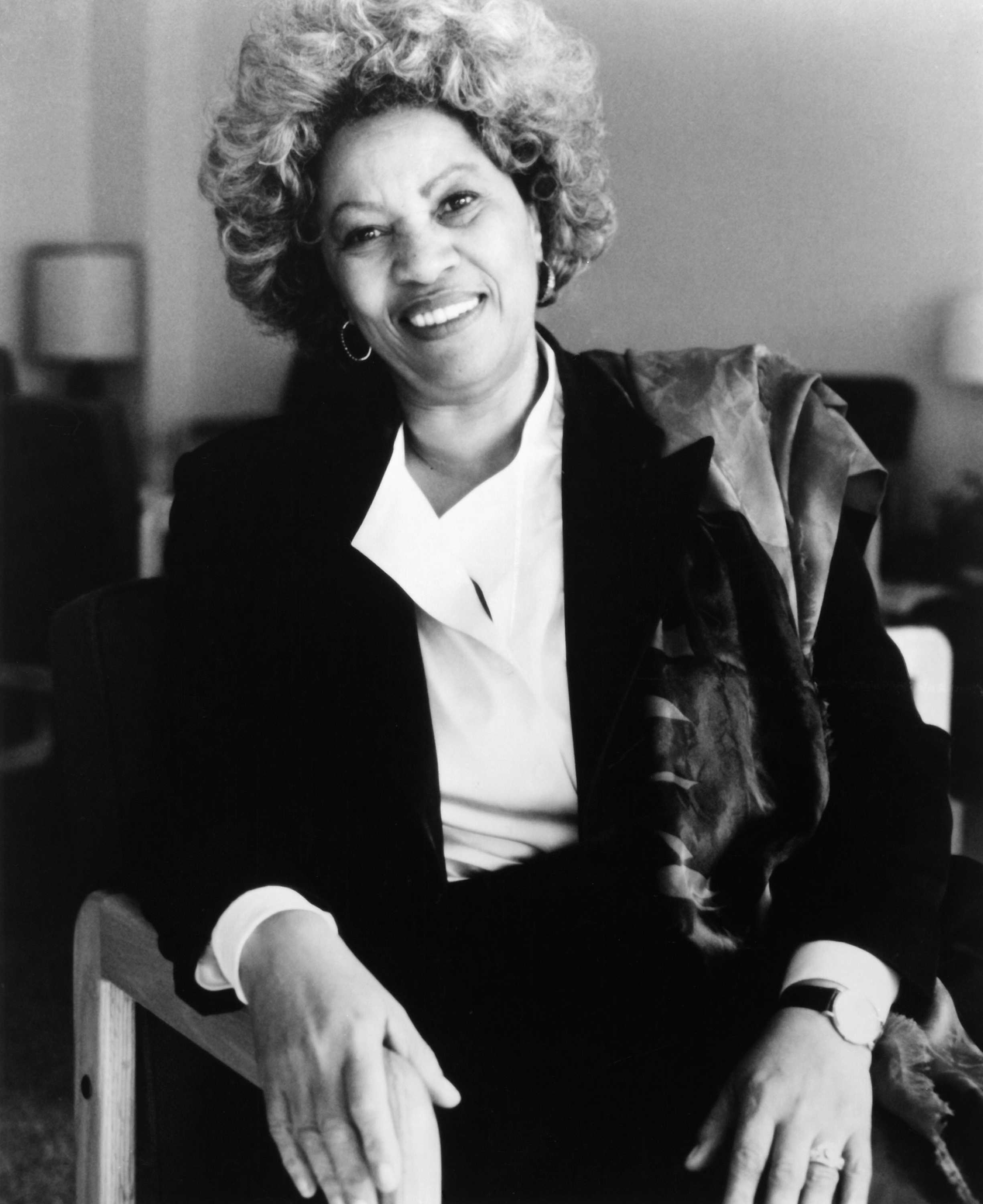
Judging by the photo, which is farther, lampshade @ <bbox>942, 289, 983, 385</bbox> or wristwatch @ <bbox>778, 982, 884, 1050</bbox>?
lampshade @ <bbox>942, 289, 983, 385</bbox>

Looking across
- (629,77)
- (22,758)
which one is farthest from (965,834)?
(22,758)

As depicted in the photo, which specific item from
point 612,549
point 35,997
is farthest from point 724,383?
point 35,997

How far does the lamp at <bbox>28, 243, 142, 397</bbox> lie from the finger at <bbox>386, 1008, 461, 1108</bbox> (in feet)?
3.14

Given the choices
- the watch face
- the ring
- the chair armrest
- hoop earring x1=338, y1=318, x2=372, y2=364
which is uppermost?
hoop earring x1=338, y1=318, x2=372, y2=364

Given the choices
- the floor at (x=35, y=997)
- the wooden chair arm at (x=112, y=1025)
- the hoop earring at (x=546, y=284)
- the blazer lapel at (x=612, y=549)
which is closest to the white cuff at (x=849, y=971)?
the blazer lapel at (x=612, y=549)

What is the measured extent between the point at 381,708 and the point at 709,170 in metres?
0.83

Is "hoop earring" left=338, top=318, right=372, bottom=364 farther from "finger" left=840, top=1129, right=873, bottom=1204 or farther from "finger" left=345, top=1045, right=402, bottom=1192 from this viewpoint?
"finger" left=840, top=1129, right=873, bottom=1204

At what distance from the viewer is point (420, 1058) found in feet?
3.08

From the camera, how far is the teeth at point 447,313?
1186mm

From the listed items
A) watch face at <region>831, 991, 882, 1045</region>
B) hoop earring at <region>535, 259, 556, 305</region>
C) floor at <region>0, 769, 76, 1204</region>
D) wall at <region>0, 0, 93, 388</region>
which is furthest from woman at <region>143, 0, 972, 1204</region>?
floor at <region>0, 769, 76, 1204</region>

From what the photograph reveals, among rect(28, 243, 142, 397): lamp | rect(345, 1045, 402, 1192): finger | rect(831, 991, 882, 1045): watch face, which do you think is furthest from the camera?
rect(28, 243, 142, 397): lamp

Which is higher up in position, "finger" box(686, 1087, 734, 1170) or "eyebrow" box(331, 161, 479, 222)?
"eyebrow" box(331, 161, 479, 222)

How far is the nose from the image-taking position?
1.18 meters

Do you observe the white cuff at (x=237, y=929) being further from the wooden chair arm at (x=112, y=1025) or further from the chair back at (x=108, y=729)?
the chair back at (x=108, y=729)
